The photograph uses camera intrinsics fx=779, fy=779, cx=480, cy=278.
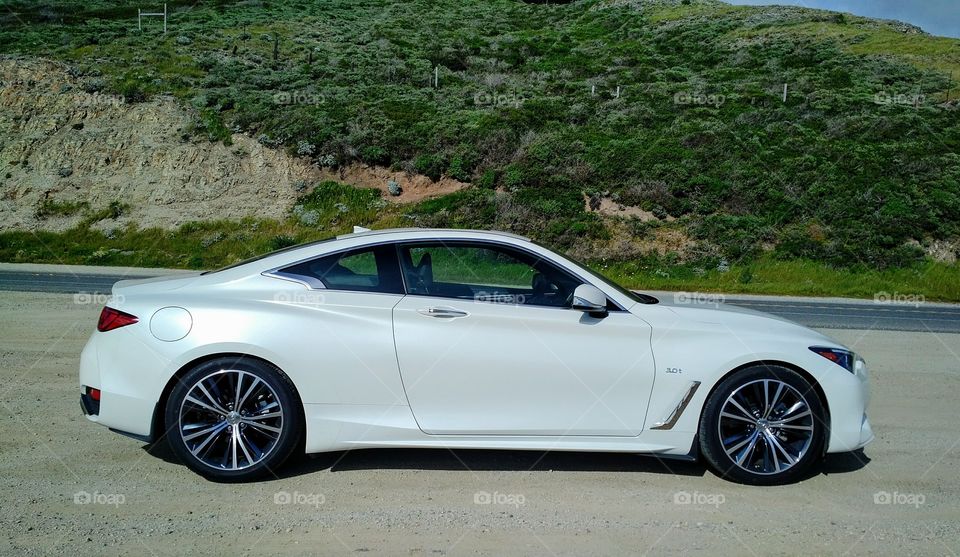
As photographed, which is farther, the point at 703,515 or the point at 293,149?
the point at 293,149

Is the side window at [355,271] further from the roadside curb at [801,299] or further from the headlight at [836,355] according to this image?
the roadside curb at [801,299]

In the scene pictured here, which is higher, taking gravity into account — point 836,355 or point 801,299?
point 836,355

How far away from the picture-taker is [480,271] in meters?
5.37

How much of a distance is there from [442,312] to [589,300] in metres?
0.93

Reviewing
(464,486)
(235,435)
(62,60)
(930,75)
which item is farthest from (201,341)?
(930,75)

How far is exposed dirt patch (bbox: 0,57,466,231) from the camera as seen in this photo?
26.6 m

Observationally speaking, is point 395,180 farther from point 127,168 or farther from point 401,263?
point 401,263

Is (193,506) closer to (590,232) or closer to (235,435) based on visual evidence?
(235,435)

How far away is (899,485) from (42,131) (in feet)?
105

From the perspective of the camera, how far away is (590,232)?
24.1 m

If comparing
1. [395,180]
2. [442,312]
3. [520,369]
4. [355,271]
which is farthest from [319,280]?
[395,180]

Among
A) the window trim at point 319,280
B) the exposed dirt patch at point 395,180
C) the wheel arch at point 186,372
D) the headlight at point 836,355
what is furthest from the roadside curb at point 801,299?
the wheel arch at point 186,372

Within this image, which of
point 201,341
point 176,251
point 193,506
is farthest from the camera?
point 176,251

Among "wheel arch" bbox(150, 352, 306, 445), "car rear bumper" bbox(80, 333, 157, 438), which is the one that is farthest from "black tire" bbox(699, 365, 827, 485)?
"car rear bumper" bbox(80, 333, 157, 438)
